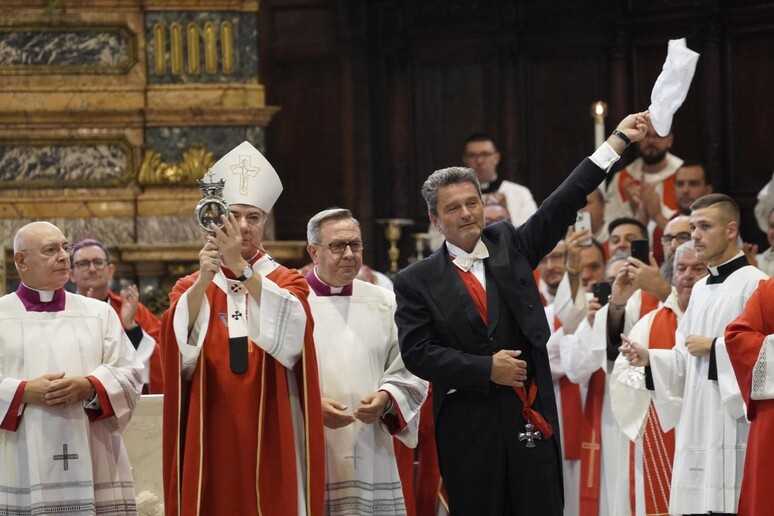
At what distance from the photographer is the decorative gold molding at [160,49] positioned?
1036 cm

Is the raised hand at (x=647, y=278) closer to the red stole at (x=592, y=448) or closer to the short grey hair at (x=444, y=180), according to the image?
the red stole at (x=592, y=448)

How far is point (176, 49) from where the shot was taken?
10.4 metres

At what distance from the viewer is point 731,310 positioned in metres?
7.11

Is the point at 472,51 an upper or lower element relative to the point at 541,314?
upper

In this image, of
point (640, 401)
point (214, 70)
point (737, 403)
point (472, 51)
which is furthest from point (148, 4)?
point (737, 403)

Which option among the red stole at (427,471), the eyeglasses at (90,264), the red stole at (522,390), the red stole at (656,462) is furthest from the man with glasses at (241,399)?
the red stole at (656,462)

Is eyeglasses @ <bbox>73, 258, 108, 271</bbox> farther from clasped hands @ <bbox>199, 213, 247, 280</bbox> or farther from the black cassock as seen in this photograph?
the black cassock

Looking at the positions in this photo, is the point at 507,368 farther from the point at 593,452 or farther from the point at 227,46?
the point at 227,46

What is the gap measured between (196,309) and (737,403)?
8.48ft

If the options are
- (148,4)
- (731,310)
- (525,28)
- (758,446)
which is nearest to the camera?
(758,446)

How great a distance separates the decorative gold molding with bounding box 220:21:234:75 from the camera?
1040 cm

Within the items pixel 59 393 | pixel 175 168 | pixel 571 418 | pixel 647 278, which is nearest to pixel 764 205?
pixel 571 418

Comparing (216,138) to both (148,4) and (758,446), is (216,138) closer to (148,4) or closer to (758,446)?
(148,4)

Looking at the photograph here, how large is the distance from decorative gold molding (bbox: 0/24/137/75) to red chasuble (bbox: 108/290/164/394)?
2.13 metres
